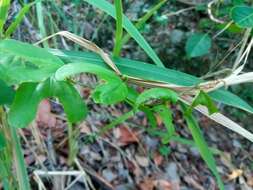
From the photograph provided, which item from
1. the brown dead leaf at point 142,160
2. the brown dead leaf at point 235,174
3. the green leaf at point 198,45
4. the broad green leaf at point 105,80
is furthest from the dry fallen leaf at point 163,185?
the broad green leaf at point 105,80

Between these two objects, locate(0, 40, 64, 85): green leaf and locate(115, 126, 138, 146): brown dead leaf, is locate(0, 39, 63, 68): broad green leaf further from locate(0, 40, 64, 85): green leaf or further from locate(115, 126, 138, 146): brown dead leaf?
locate(115, 126, 138, 146): brown dead leaf

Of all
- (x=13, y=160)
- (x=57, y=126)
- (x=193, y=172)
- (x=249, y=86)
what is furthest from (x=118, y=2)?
(x=249, y=86)

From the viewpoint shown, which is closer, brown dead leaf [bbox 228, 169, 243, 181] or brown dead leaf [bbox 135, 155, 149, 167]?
brown dead leaf [bbox 135, 155, 149, 167]

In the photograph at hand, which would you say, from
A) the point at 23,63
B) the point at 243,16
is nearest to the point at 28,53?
the point at 23,63

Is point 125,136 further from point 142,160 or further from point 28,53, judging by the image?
point 28,53

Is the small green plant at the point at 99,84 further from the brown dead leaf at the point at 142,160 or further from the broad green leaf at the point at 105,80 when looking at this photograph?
the brown dead leaf at the point at 142,160

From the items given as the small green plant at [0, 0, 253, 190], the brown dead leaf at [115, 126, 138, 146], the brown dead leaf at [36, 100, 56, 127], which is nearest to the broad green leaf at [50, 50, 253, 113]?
the small green plant at [0, 0, 253, 190]
